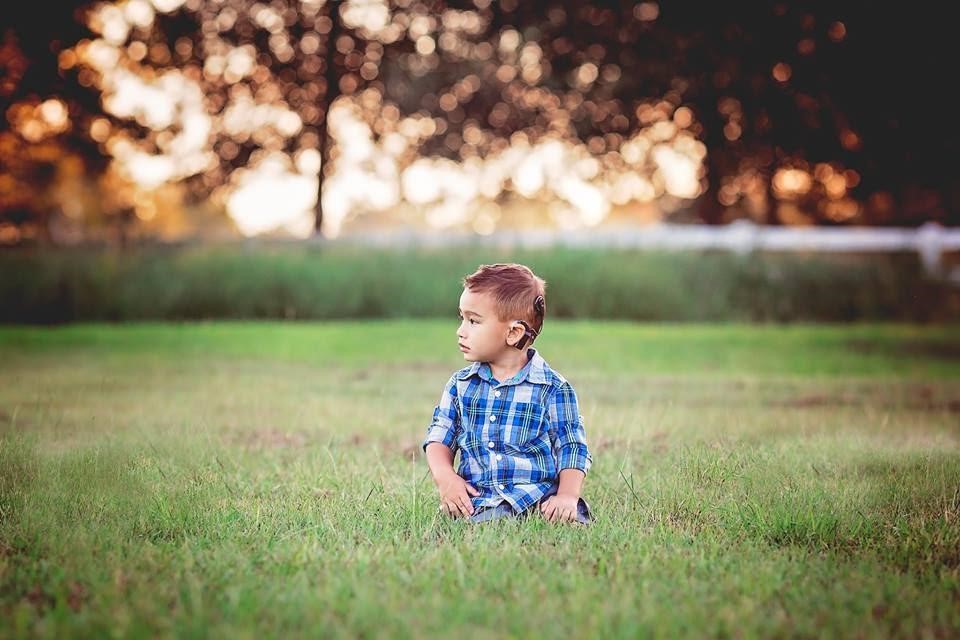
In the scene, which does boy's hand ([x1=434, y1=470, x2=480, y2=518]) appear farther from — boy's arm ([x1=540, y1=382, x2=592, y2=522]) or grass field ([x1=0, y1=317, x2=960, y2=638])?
boy's arm ([x1=540, y1=382, x2=592, y2=522])

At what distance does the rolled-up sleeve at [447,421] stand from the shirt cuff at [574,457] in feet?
1.46

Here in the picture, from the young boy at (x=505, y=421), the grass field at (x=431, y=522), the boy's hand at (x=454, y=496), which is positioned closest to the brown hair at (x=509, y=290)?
the young boy at (x=505, y=421)

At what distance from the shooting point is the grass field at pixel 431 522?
2.63 meters

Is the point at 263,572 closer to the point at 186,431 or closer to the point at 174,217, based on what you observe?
the point at 186,431

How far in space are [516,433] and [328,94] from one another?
1974 centimetres

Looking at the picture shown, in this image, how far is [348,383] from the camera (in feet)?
27.2

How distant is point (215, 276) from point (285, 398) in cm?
841

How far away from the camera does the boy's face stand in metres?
3.75

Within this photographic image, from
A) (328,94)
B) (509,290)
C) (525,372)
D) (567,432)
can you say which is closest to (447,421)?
(525,372)

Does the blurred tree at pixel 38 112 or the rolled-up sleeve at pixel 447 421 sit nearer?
the rolled-up sleeve at pixel 447 421

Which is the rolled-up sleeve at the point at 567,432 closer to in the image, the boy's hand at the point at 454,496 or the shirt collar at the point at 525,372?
the shirt collar at the point at 525,372

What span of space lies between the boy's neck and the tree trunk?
19058mm

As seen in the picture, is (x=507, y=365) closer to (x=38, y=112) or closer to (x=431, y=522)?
(x=431, y=522)

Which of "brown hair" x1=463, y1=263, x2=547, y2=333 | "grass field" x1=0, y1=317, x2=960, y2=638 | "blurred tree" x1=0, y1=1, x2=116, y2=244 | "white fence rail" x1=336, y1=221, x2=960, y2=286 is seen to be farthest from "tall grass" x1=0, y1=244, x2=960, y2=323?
"brown hair" x1=463, y1=263, x2=547, y2=333
